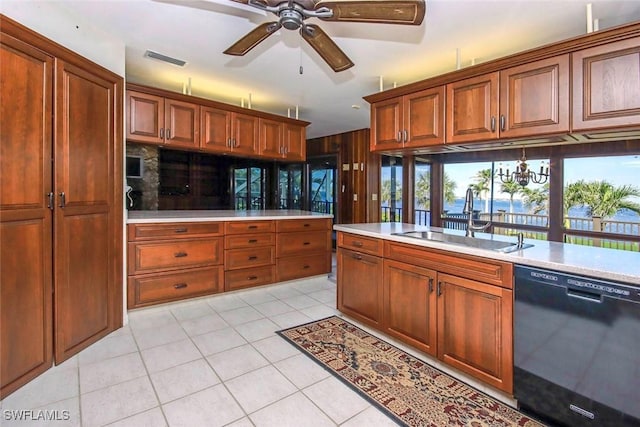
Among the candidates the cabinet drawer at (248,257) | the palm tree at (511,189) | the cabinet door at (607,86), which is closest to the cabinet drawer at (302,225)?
the cabinet drawer at (248,257)

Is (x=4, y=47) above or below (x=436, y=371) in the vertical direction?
above

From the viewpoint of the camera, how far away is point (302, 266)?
4125 mm

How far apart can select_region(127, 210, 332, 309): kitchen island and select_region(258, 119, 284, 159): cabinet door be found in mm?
949

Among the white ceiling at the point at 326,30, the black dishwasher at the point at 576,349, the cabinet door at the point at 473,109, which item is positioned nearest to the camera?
the black dishwasher at the point at 576,349

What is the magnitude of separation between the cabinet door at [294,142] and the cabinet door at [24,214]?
8.85ft

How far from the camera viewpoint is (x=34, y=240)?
1.94m

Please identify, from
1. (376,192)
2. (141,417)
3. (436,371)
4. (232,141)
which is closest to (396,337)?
(436,371)

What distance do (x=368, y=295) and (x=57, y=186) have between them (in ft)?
8.03

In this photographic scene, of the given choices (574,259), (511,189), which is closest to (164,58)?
(574,259)

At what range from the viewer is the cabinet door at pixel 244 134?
3.85 m

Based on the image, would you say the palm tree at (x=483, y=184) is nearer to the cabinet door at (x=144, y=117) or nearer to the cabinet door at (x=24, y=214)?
the cabinet door at (x=144, y=117)

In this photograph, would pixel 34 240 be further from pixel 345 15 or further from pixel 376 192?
pixel 376 192

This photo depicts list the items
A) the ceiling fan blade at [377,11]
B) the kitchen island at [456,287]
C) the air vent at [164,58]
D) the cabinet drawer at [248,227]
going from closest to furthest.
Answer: the ceiling fan blade at [377,11] → the kitchen island at [456,287] → the air vent at [164,58] → the cabinet drawer at [248,227]

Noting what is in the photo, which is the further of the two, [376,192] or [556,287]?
[376,192]
